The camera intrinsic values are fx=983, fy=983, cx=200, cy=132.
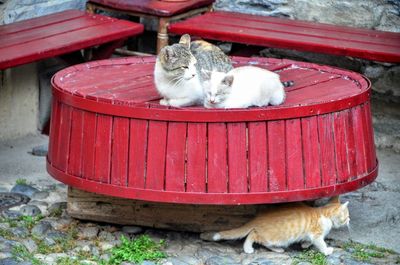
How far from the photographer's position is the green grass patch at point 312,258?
4.87 meters

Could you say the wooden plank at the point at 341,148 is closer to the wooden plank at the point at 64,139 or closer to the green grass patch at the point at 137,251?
the green grass patch at the point at 137,251

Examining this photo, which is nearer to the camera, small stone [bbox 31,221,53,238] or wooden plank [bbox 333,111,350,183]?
wooden plank [bbox 333,111,350,183]

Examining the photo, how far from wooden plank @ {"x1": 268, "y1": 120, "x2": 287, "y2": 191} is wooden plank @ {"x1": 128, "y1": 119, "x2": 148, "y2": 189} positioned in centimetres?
60

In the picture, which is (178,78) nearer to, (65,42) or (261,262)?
(261,262)

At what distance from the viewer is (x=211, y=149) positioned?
4.68 m

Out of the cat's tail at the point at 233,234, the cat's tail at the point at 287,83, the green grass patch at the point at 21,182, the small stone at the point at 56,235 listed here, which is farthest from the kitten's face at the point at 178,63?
the green grass patch at the point at 21,182

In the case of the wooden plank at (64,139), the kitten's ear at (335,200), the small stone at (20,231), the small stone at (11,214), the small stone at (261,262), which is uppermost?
the wooden plank at (64,139)

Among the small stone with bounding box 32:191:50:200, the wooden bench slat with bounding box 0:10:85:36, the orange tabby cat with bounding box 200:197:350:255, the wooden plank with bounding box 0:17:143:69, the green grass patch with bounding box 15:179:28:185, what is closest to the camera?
the orange tabby cat with bounding box 200:197:350:255

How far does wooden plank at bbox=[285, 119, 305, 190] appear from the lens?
4.74 metres

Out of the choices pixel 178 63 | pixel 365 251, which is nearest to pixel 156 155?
pixel 178 63

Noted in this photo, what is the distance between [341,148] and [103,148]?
1183 mm

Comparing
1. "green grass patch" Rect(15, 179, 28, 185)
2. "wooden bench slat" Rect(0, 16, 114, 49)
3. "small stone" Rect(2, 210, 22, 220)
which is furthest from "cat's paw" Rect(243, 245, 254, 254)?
"wooden bench slat" Rect(0, 16, 114, 49)

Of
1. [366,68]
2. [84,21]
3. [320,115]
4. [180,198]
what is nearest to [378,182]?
[366,68]

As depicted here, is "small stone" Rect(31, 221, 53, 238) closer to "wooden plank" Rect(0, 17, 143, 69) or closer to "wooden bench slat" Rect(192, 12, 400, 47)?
"wooden plank" Rect(0, 17, 143, 69)
